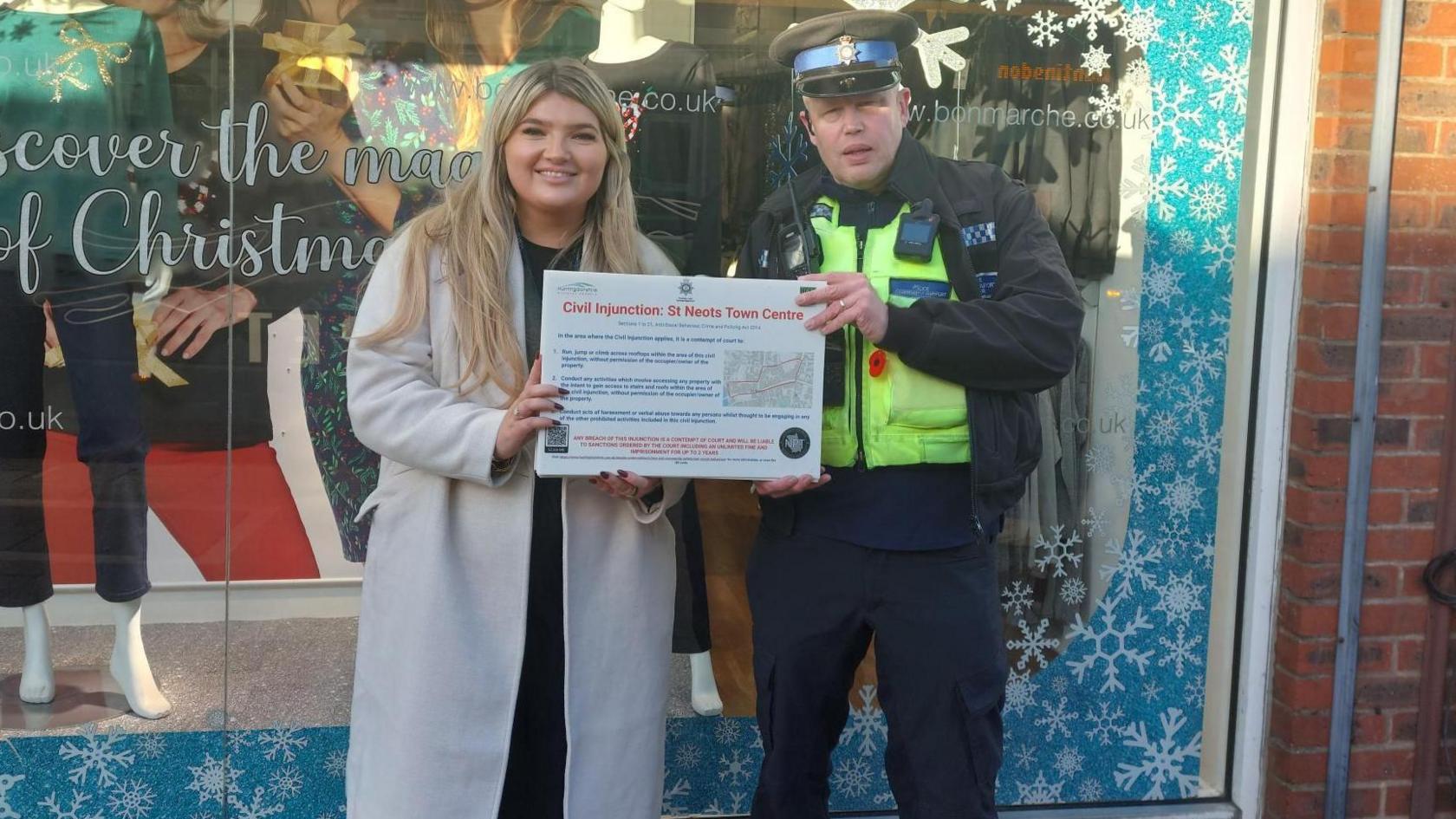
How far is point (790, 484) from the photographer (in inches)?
102

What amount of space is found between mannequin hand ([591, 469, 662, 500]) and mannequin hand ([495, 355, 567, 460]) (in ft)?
0.53

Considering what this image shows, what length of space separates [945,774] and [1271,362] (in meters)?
1.66

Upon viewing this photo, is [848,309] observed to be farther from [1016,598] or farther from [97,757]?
[97,757]

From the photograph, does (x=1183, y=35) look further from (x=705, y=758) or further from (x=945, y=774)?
(x=705, y=758)

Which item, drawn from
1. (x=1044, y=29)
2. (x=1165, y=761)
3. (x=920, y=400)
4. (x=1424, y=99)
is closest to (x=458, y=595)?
(x=920, y=400)

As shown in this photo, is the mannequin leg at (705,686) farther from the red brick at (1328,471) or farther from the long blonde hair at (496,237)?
the red brick at (1328,471)

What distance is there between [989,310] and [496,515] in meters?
1.07

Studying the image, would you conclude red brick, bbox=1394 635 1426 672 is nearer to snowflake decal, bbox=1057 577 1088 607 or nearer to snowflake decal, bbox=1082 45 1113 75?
snowflake decal, bbox=1057 577 1088 607

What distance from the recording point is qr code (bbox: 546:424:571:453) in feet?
8.24

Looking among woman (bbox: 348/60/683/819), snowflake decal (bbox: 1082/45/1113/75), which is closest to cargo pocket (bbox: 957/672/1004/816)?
woman (bbox: 348/60/683/819)

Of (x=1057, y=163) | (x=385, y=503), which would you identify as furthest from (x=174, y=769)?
(x=1057, y=163)

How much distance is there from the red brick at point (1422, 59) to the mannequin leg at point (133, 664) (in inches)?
140

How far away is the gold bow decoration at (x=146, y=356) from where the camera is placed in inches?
131

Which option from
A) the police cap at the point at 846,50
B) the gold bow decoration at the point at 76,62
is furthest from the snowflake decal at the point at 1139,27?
the gold bow decoration at the point at 76,62
